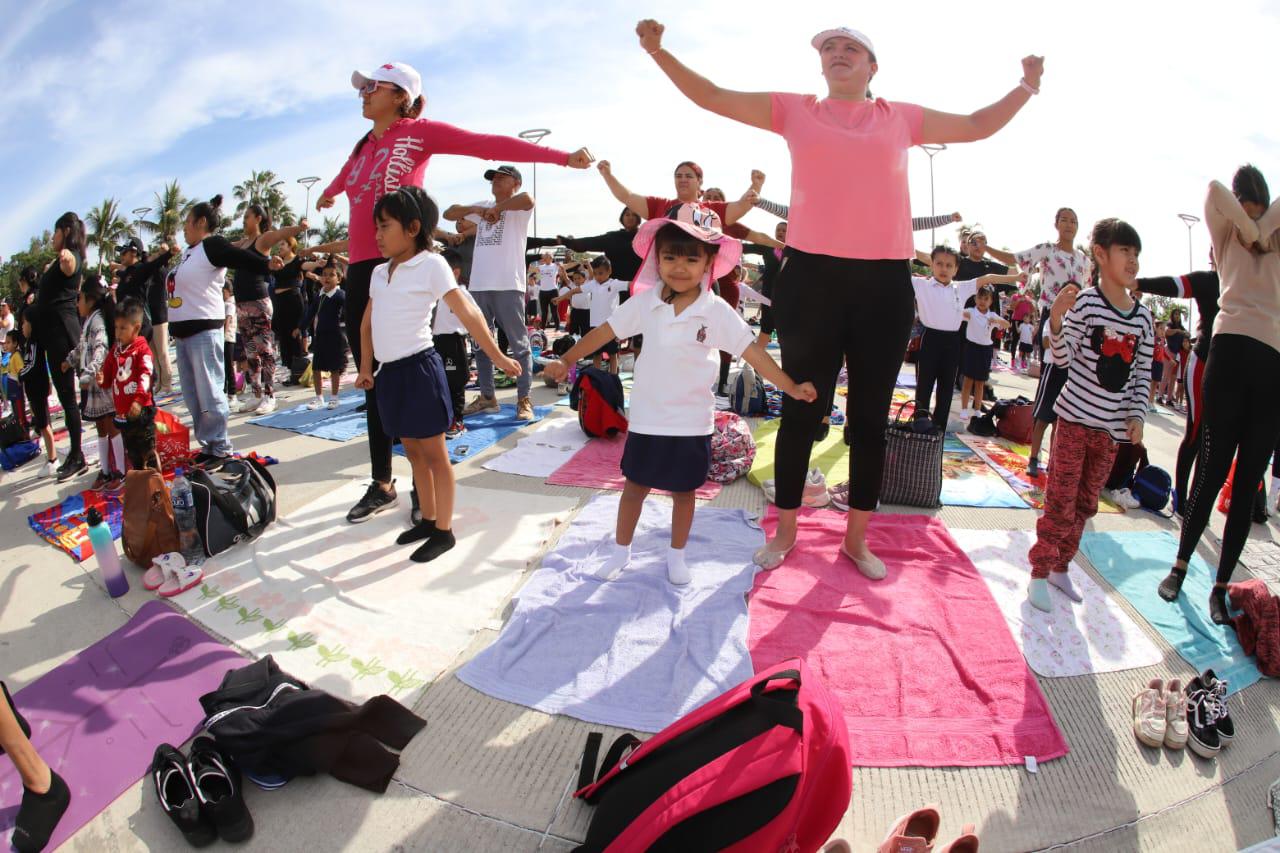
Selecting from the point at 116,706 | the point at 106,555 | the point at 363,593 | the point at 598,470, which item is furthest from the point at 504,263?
the point at 116,706

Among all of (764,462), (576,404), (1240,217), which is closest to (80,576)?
(576,404)

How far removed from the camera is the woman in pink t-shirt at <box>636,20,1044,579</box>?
2.85m

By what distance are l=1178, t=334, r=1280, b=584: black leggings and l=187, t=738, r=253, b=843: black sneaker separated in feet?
13.8

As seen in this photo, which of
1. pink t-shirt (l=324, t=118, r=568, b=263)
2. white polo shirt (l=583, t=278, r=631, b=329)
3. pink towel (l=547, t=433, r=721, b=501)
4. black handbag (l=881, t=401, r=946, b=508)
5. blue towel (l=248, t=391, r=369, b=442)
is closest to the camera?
pink t-shirt (l=324, t=118, r=568, b=263)

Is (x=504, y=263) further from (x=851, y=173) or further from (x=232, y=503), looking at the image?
(x=851, y=173)

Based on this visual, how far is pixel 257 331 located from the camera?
6.95 metres

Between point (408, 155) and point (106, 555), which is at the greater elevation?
point (408, 155)

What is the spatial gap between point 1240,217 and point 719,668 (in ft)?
10.2

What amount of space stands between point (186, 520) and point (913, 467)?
431 cm

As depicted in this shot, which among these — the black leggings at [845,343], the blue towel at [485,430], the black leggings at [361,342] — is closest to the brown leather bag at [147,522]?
the black leggings at [361,342]

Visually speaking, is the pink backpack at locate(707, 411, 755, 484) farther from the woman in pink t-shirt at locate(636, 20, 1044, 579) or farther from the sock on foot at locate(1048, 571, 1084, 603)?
the sock on foot at locate(1048, 571, 1084, 603)

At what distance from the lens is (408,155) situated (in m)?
3.66

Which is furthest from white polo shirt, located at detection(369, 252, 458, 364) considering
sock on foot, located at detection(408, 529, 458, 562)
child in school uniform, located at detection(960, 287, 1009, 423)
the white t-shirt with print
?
child in school uniform, located at detection(960, 287, 1009, 423)

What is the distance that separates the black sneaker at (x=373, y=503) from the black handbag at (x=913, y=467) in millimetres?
3235
